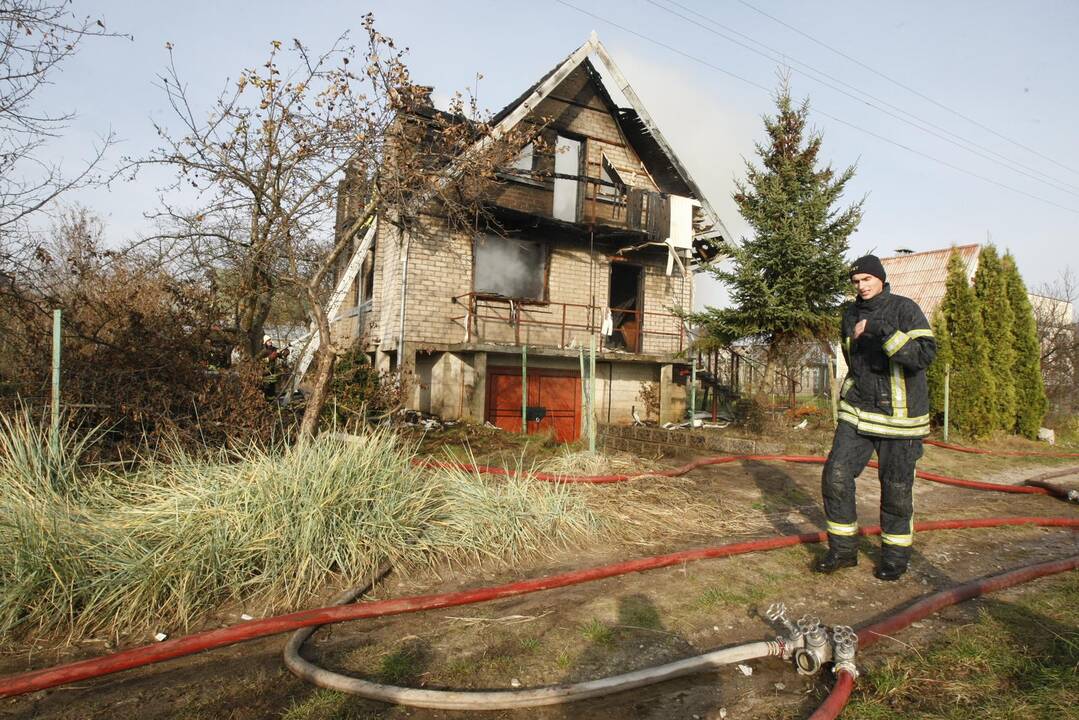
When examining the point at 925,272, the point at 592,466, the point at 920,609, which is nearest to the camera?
the point at 920,609

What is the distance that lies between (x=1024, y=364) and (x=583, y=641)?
603 inches

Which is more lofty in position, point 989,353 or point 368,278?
point 368,278

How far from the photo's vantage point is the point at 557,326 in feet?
44.1

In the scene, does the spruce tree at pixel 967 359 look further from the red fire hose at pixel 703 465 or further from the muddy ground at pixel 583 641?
the muddy ground at pixel 583 641

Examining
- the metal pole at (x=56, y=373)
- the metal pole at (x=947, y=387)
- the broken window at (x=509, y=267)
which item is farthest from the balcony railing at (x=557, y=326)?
the metal pole at (x=56, y=373)

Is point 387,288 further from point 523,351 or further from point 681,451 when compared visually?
point 681,451

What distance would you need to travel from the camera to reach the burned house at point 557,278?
40.3ft

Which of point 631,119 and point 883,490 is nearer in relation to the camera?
point 883,490

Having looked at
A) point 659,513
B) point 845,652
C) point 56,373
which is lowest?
point 659,513

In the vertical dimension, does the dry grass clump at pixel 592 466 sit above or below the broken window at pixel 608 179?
below

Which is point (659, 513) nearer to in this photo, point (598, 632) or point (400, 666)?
point (598, 632)

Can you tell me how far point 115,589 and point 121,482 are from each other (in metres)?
1.53

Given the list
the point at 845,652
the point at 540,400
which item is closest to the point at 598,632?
the point at 845,652

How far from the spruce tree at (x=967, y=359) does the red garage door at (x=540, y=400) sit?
7.89 metres
